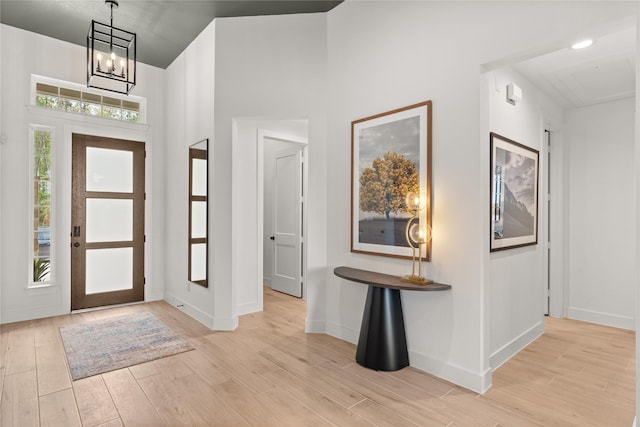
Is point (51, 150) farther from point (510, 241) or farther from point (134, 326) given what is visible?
point (510, 241)

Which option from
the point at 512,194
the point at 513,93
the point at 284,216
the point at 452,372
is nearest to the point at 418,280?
the point at 452,372

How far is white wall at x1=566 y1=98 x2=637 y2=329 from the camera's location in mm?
4078

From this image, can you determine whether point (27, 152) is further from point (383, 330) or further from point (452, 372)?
point (452, 372)

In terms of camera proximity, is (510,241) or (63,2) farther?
(63,2)

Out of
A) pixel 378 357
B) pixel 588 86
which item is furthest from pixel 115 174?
pixel 588 86

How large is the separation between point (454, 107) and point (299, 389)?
2413 mm

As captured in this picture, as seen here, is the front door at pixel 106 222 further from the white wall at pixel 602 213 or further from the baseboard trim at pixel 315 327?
the white wall at pixel 602 213

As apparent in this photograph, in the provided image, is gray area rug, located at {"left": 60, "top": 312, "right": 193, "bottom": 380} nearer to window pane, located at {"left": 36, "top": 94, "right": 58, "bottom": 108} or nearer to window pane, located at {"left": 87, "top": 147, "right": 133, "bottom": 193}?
window pane, located at {"left": 87, "top": 147, "right": 133, "bottom": 193}

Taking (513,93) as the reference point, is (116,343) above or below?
below

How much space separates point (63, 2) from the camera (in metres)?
3.67

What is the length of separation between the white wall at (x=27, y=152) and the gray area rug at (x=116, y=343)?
28.9 inches

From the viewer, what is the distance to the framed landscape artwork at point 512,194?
118 inches

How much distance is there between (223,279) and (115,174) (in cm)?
237

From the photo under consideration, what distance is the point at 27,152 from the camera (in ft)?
13.8
